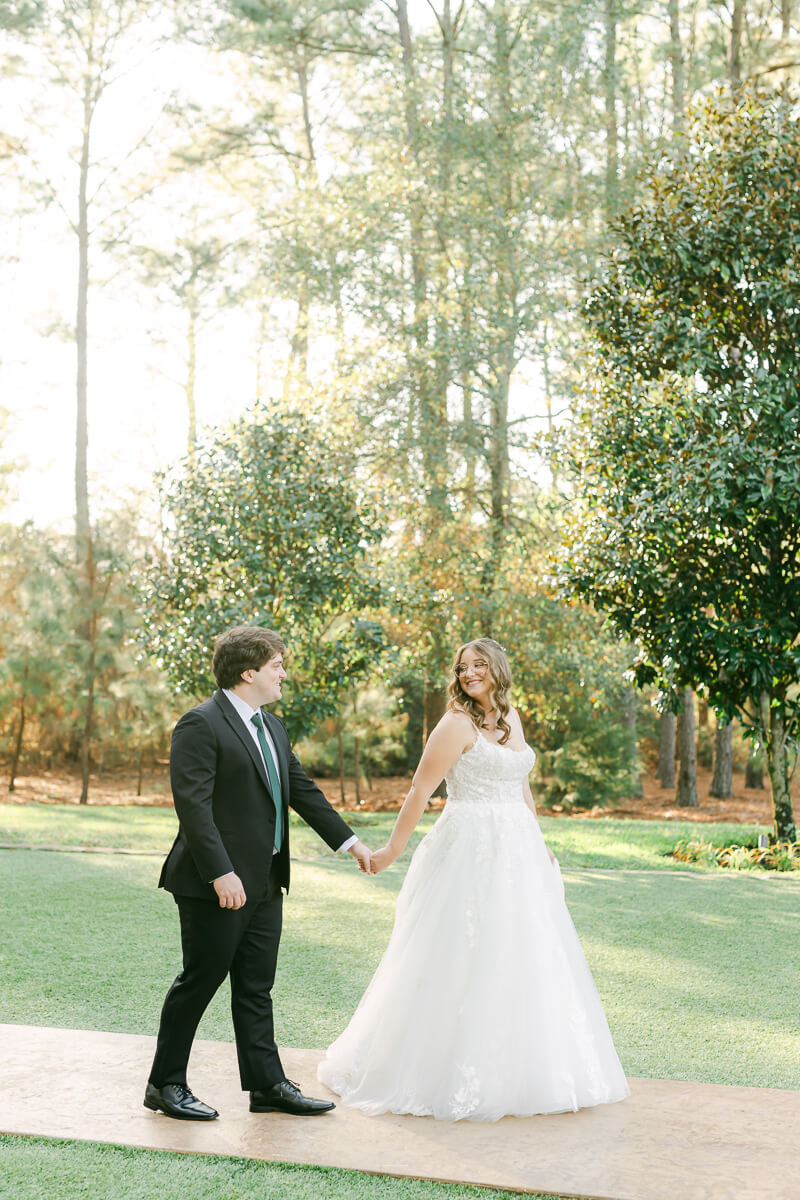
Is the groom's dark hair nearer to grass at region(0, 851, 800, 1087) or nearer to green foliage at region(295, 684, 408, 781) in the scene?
grass at region(0, 851, 800, 1087)

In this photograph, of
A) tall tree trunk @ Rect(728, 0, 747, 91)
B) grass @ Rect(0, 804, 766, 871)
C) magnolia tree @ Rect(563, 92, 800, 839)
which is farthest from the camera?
tall tree trunk @ Rect(728, 0, 747, 91)

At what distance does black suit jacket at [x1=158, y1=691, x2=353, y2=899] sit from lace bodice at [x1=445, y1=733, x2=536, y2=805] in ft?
2.32

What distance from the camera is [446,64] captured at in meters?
19.2

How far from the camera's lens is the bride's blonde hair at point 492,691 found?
437cm

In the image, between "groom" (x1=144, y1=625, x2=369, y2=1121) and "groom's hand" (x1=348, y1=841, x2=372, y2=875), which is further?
"groom's hand" (x1=348, y1=841, x2=372, y2=875)

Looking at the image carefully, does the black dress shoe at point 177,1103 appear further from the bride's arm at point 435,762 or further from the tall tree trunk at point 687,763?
the tall tree trunk at point 687,763

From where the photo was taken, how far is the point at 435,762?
435cm

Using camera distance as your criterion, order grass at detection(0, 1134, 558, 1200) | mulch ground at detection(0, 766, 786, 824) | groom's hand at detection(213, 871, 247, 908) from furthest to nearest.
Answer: mulch ground at detection(0, 766, 786, 824), groom's hand at detection(213, 871, 247, 908), grass at detection(0, 1134, 558, 1200)

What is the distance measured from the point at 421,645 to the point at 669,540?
21.9 ft

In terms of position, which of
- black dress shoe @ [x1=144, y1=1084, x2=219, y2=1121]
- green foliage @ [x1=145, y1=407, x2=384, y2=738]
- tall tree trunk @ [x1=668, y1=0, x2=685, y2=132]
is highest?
tall tree trunk @ [x1=668, y1=0, x2=685, y2=132]

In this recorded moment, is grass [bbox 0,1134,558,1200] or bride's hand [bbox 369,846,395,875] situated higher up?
bride's hand [bbox 369,846,395,875]

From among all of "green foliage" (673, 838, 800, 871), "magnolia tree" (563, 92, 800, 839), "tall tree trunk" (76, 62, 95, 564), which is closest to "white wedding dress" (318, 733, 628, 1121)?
"magnolia tree" (563, 92, 800, 839)

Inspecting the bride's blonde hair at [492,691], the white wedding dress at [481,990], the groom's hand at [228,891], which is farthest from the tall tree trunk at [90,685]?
the groom's hand at [228,891]

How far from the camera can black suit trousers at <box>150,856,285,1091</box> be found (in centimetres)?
391
